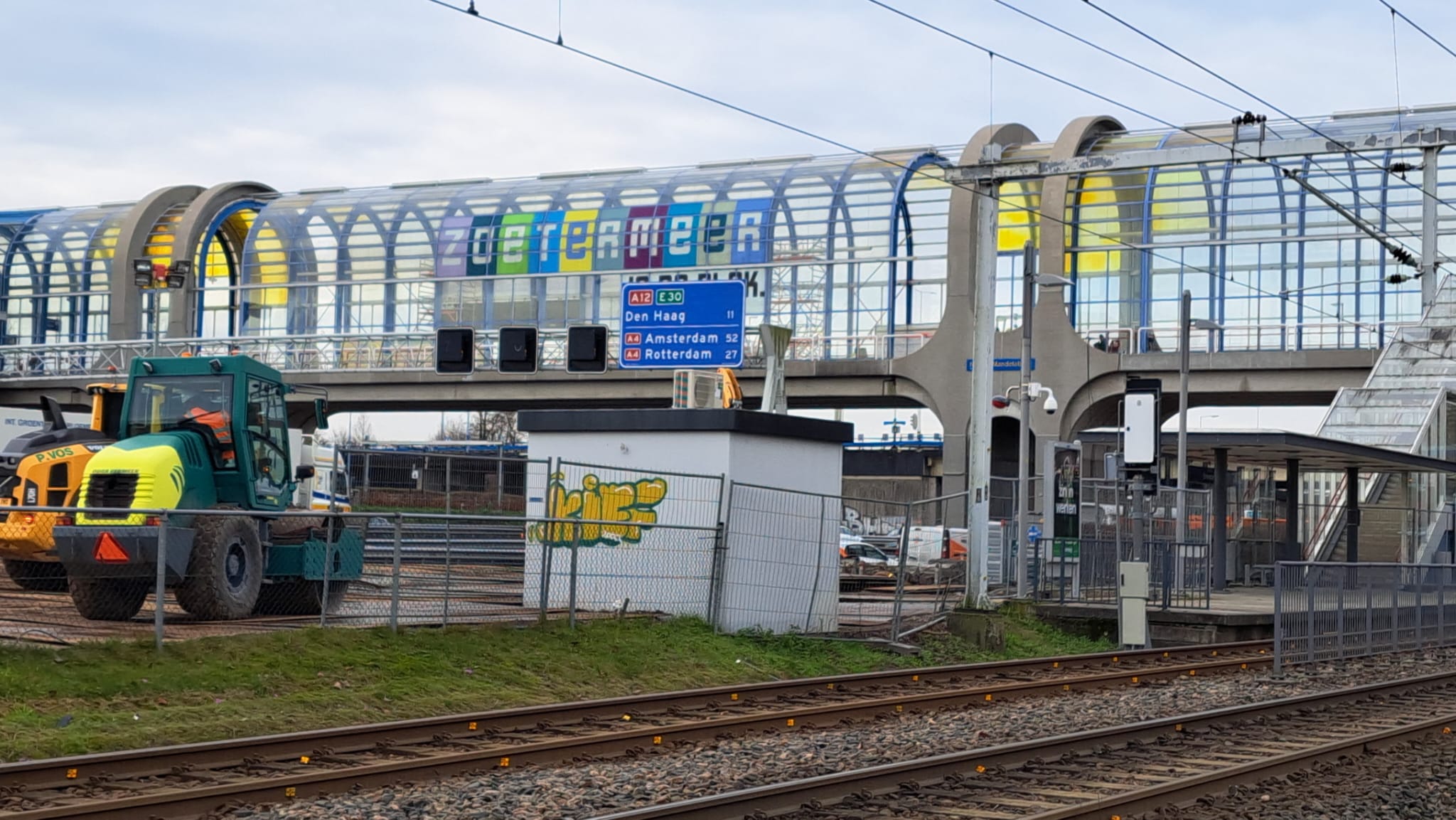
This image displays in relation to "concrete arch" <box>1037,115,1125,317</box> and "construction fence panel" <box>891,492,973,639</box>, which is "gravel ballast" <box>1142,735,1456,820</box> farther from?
"concrete arch" <box>1037,115,1125,317</box>

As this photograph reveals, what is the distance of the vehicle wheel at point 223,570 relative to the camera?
18156 mm

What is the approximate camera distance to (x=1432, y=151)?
2712cm

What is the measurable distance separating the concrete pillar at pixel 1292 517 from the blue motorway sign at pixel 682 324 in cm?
1422

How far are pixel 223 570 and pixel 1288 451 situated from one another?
22.6m

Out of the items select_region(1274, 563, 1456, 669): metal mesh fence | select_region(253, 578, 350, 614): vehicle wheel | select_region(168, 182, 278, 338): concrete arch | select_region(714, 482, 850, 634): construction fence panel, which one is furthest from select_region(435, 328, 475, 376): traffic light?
select_region(168, 182, 278, 338): concrete arch

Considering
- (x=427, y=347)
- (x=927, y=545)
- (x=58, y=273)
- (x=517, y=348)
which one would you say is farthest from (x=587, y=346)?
(x=58, y=273)

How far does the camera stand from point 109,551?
54.5ft

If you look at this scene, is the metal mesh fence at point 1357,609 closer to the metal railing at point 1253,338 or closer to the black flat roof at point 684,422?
the black flat roof at point 684,422

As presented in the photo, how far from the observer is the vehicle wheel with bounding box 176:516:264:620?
18.2 m

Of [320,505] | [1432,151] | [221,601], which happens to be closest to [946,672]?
[221,601]

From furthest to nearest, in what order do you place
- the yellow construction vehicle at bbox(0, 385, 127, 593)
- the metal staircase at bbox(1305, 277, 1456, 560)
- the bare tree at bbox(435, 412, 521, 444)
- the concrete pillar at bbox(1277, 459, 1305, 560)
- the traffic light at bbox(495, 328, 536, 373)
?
the bare tree at bbox(435, 412, 521, 444), the metal staircase at bbox(1305, 277, 1456, 560), the concrete pillar at bbox(1277, 459, 1305, 560), the traffic light at bbox(495, 328, 536, 373), the yellow construction vehicle at bbox(0, 385, 127, 593)

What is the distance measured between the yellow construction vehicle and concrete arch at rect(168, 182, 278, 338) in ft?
117

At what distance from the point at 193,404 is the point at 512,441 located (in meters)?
67.9

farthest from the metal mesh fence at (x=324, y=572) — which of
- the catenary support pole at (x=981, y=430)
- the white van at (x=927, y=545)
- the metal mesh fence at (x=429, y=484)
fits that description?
the white van at (x=927, y=545)
